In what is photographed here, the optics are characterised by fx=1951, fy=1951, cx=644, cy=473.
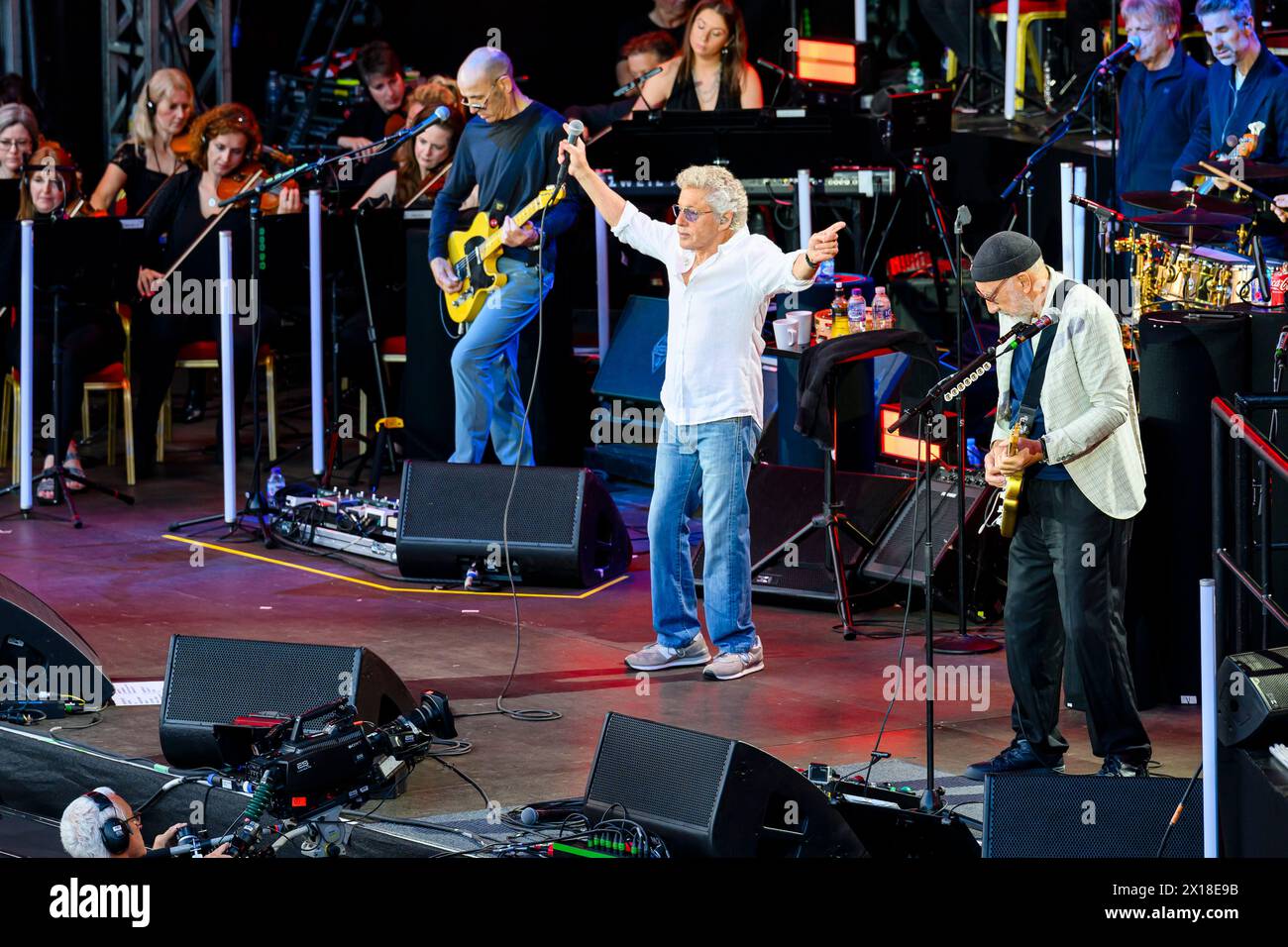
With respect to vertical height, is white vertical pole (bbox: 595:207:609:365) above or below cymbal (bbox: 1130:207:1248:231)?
below

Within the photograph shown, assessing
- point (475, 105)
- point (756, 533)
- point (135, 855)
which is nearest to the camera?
point (135, 855)

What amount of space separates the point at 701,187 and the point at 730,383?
708mm

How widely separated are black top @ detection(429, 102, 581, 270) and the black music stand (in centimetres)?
204

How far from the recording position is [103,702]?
675cm

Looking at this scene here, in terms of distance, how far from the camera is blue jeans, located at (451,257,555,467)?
9.44 meters

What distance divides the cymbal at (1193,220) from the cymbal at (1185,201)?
2.1 inches

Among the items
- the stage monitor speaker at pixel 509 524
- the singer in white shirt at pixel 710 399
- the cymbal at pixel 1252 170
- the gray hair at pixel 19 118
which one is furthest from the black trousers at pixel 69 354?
the cymbal at pixel 1252 170

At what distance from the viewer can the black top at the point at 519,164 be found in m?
9.34

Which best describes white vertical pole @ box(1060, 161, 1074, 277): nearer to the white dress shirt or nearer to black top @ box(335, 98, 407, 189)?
the white dress shirt

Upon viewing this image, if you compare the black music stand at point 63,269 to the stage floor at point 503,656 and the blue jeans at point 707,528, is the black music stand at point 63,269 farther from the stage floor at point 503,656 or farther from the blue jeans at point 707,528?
the blue jeans at point 707,528

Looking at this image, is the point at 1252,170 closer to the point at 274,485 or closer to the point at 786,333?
the point at 786,333

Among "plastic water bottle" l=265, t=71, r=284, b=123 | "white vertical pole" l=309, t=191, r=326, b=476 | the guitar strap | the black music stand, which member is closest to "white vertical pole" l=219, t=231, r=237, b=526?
"white vertical pole" l=309, t=191, r=326, b=476
